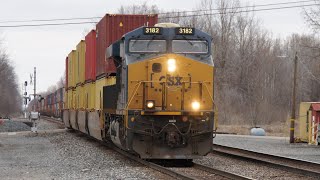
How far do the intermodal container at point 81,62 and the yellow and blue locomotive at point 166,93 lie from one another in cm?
941

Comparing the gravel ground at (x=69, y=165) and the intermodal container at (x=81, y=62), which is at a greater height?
the intermodal container at (x=81, y=62)

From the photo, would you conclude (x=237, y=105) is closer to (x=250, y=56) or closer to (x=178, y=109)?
(x=250, y=56)

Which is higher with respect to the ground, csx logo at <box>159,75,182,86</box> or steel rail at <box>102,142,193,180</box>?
csx logo at <box>159,75,182,86</box>

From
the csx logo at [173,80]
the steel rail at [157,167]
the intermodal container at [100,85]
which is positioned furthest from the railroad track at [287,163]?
the intermodal container at [100,85]

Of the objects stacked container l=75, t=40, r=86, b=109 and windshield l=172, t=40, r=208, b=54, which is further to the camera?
stacked container l=75, t=40, r=86, b=109

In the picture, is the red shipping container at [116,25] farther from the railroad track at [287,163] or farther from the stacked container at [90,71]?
the railroad track at [287,163]

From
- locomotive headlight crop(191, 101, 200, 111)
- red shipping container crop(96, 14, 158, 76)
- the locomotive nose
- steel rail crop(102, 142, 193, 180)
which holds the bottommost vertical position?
steel rail crop(102, 142, 193, 180)

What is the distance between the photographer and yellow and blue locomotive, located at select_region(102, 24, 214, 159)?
12680 mm

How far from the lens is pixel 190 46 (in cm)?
1348

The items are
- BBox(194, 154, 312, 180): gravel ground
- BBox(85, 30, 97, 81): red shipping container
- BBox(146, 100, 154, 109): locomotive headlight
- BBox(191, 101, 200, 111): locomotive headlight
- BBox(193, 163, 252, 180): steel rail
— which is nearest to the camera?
BBox(193, 163, 252, 180): steel rail

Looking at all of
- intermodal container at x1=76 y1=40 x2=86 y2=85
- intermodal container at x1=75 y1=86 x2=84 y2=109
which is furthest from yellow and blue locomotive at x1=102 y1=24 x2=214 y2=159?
intermodal container at x1=75 y1=86 x2=84 y2=109

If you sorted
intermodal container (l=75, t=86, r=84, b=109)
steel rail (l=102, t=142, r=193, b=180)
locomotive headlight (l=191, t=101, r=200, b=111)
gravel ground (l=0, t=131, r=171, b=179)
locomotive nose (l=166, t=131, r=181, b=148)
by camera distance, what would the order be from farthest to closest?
intermodal container (l=75, t=86, r=84, b=109)
locomotive headlight (l=191, t=101, r=200, b=111)
locomotive nose (l=166, t=131, r=181, b=148)
gravel ground (l=0, t=131, r=171, b=179)
steel rail (l=102, t=142, r=193, b=180)

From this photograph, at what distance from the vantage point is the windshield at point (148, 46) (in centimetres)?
1336

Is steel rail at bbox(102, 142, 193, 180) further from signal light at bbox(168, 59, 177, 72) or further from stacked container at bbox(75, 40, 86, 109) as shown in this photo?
stacked container at bbox(75, 40, 86, 109)
